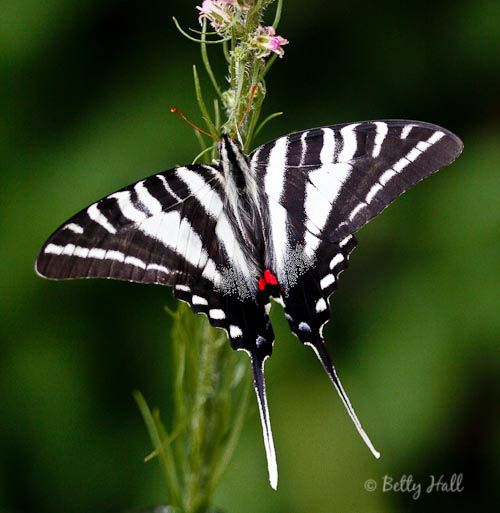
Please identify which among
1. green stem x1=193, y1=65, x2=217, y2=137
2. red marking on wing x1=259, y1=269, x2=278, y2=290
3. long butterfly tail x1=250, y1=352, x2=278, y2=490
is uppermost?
green stem x1=193, y1=65, x2=217, y2=137

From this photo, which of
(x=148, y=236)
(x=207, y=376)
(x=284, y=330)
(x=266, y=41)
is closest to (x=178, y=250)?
(x=148, y=236)

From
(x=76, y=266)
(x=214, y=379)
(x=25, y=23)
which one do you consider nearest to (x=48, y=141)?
(x=25, y=23)

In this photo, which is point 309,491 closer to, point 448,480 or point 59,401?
point 448,480

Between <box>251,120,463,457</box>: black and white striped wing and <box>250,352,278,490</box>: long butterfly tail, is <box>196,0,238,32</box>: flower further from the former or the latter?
<box>250,352,278,490</box>: long butterfly tail

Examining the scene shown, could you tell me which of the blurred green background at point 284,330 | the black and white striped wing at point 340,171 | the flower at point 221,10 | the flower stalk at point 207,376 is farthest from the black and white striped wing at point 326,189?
the blurred green background at point 284,330

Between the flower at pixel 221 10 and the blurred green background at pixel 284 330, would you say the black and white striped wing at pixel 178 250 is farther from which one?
the blurred green background at pixel 284 330

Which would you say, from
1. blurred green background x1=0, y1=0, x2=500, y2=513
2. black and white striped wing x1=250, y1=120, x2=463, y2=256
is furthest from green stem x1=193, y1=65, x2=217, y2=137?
blurred green background x1=0, y1=0, x2=500, y2=513
